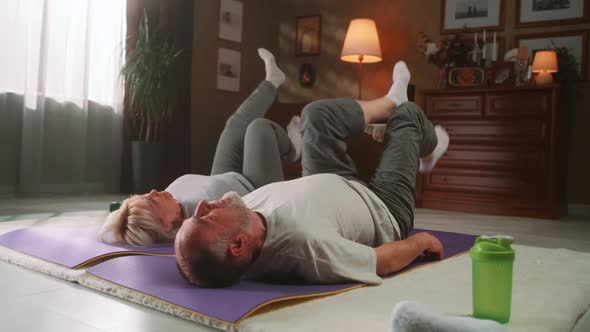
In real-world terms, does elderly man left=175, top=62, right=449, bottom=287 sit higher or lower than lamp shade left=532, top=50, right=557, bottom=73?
lower

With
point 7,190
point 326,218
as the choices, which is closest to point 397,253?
point 326,218

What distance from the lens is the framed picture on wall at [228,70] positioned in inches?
205

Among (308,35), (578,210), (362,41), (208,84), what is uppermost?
(308,35)

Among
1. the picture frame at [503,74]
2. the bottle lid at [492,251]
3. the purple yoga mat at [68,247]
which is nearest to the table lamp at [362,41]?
the picture frame at [503,74]

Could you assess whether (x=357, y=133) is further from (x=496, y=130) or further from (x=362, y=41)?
(x=362, y=41)

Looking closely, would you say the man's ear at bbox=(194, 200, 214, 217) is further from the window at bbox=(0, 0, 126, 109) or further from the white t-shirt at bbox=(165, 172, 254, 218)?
the window at bbox=(0, 0, 126, 109)

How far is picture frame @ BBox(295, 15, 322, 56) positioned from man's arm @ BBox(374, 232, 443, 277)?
159 inches

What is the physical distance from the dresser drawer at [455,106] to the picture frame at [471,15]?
841 millimetres

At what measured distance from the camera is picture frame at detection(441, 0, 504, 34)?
458 centimetres

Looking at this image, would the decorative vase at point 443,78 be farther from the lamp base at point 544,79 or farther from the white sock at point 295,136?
the white sock at point 295,136

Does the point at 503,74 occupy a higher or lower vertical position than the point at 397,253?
higher

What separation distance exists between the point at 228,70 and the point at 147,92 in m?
1.17

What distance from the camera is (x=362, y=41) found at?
15.4 ft

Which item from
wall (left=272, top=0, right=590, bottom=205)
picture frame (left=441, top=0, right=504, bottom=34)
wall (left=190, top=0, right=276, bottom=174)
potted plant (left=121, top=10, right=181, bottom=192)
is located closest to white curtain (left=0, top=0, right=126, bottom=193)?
potted plant (left=121, top=10, right=181, bottom=192)
